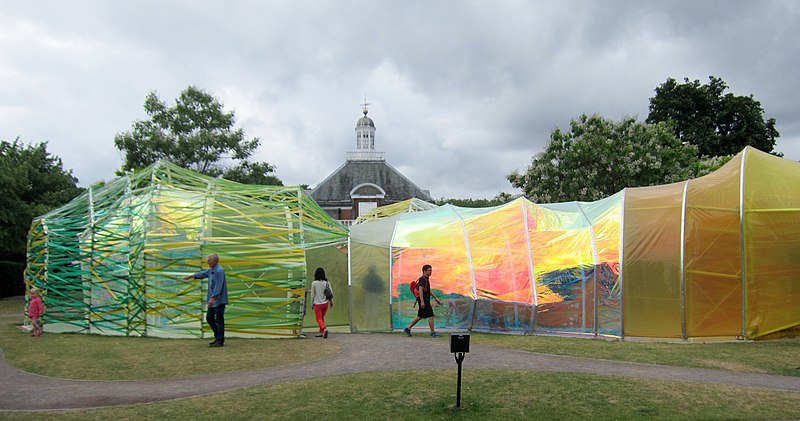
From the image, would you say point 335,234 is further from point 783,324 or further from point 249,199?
point 783,324

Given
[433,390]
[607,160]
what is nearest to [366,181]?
[607,160]

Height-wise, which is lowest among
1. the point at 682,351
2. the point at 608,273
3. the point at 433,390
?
the point at 682,351

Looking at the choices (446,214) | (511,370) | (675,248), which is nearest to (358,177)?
(446,214)

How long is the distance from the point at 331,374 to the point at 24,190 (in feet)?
121

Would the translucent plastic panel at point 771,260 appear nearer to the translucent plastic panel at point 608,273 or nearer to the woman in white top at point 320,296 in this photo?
the translucent plastic panel at point 608,273

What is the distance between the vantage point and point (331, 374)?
10758 millimetres

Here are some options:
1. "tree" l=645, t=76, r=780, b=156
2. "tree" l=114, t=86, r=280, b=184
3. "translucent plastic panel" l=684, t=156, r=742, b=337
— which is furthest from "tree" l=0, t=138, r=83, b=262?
"tree" l=645, t=76, r=780, b=156

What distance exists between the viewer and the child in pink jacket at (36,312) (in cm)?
1612

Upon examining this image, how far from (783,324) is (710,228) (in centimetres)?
294

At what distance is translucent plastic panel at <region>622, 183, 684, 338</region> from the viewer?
51.8ft

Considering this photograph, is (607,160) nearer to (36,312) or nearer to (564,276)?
(564,276)

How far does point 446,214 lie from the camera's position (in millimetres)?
19859

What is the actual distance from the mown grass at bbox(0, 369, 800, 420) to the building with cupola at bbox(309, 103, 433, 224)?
5087 centimetres

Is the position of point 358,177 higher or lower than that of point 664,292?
higher
